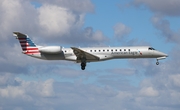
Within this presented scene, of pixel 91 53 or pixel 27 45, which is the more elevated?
pixel 27 45

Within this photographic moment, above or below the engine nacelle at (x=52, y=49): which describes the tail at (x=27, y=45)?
above

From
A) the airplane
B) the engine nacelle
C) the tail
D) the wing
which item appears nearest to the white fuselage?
the airplane

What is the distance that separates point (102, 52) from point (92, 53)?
1540mm

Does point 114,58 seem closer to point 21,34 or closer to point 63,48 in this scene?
point 63,48

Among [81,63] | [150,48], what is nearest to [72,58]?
[81,63]

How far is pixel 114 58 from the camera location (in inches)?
2685

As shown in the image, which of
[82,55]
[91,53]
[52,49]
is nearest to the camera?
[52,49]

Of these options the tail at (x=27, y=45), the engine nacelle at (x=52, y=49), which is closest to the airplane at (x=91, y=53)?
the engine nacelle at (x=52, y=49)

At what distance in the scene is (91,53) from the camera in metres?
68.4

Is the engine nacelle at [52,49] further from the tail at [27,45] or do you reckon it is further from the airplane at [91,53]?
the tail at [27,45]

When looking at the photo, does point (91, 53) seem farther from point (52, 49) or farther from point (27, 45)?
point (27, 45)

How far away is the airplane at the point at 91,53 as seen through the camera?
220 feet

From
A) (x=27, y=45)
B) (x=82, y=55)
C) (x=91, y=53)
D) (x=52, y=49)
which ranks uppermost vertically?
(x=27, y=45)

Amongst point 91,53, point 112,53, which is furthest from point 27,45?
point 112,53
